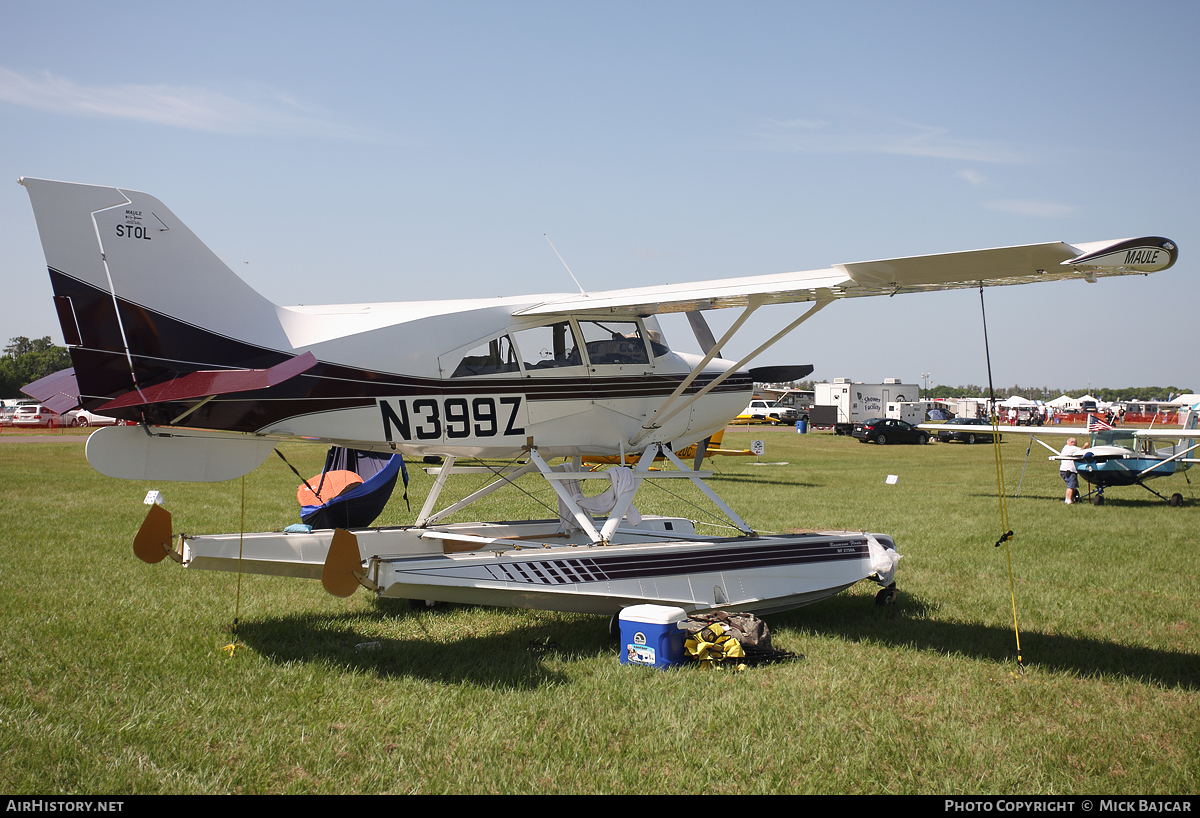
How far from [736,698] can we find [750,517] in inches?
334

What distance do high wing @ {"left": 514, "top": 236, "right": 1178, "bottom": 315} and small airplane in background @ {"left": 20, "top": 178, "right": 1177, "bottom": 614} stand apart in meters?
0.02

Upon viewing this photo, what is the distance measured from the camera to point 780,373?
29.3ft

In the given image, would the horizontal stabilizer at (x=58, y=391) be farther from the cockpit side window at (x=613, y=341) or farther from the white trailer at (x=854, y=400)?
the white trailer at (x=854, y=400)

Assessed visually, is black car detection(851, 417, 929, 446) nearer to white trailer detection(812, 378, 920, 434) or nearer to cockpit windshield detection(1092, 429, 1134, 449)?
white trailer detection(812, 378, 920, 434)

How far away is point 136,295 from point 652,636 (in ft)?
14.9

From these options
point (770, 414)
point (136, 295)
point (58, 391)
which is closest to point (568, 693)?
point (136, 295)

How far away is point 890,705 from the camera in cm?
529

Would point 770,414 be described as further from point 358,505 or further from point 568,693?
point 568,693

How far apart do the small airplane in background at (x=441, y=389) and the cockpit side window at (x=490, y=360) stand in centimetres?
1

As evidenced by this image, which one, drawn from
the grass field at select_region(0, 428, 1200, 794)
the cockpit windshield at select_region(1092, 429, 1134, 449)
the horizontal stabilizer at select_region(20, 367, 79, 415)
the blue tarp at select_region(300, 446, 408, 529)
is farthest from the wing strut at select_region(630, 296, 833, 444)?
the cockpit windshield at select_region(1092, 429, 1134, 449)

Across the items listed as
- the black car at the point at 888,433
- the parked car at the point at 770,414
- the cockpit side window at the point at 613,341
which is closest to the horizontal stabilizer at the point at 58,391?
the cockpit side window at the point at 613,341

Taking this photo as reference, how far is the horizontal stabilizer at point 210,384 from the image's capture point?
550 cm
